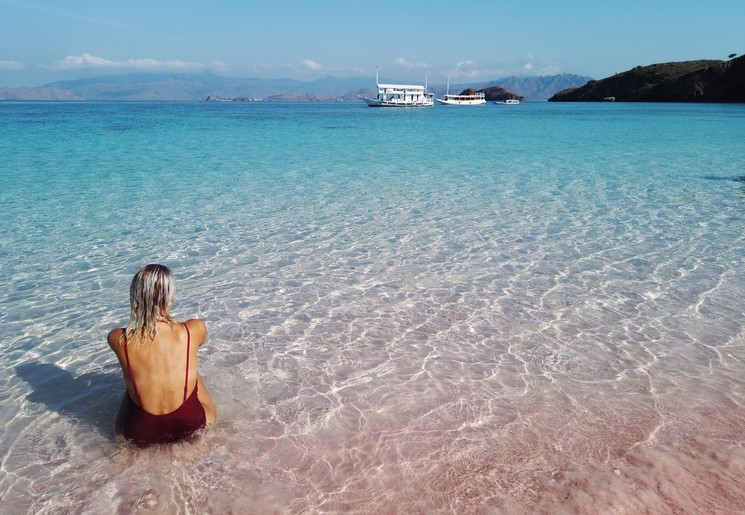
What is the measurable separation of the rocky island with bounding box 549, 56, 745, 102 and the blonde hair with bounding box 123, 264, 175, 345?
141182 mm

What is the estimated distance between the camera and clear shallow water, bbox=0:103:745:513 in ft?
12.8

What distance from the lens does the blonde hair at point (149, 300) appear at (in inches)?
153

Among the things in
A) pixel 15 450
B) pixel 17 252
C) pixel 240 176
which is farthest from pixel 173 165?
pixel 15 450

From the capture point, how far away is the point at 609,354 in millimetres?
5855

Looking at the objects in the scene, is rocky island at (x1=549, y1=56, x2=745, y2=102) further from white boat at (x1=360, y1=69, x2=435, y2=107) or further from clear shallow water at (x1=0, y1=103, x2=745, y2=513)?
clear shallow water at (x1=0, y1=103, x2=745, y2=513)

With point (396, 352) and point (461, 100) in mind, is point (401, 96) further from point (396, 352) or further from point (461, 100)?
point (396, 352)

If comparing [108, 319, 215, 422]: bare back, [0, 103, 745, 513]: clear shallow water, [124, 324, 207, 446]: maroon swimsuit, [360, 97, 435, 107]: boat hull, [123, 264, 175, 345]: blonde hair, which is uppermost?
[123, 264, 175, 345]: blonde hair

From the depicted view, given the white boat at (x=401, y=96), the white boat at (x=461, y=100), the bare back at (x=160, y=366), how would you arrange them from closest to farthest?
the bare back at (x=160, y=366) < the white boat at (x=401, y=96) < the white boat at (x=461, y=100)

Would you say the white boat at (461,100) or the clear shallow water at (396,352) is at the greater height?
the clear shallow water at (396,352)

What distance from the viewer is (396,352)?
19.6 feet

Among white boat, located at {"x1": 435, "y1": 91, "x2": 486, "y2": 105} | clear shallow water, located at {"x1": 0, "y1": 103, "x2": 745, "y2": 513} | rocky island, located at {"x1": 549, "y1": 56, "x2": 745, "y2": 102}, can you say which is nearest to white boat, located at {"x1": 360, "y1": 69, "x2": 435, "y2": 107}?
white boat, located at {"x1": 435, "y1": 91, "x2": 486, "y2": 105}

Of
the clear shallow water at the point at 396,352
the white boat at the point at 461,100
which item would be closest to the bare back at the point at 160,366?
the clear shallow water at the point at 396,352

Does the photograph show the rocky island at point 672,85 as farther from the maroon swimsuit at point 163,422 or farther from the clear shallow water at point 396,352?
the maroon swimsuit at point 163,422

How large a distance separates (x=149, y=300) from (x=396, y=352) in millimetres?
2896
